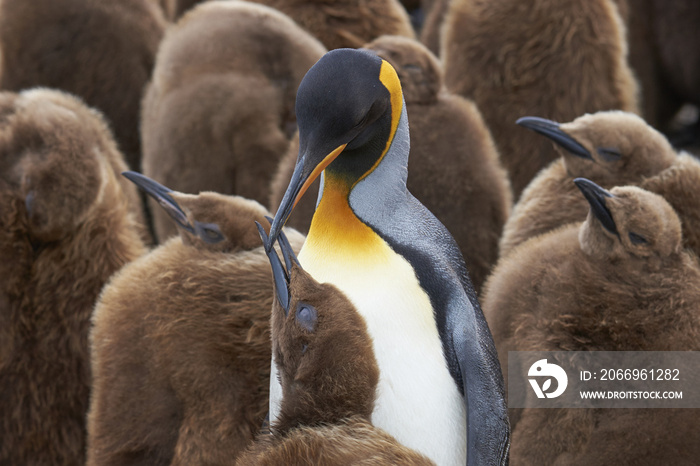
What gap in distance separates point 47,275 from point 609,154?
48.2 inches

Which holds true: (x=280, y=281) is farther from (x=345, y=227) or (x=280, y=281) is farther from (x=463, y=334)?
(x=463, y=334)

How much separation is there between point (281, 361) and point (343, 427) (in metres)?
0.13

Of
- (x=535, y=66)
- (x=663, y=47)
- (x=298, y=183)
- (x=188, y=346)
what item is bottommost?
(x=663, y=47)

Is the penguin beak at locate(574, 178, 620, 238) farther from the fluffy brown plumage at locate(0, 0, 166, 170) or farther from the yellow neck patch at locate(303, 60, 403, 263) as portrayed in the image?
the fluffy brown plumage at locate(0, 0, 166, 170)

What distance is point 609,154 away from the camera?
2.08m

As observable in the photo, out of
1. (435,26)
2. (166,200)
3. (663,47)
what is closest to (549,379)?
(166,200)

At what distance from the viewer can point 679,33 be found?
13.0 ft

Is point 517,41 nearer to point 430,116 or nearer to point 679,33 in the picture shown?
point 430,116

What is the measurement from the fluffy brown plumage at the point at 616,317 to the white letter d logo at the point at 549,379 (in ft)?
0.11

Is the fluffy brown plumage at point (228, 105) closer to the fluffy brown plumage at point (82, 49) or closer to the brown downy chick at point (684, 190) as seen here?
the fluffy brown plumage at point (82, 49)

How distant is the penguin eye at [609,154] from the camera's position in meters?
2.07

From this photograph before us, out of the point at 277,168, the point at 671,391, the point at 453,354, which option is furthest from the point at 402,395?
the point at 277,168

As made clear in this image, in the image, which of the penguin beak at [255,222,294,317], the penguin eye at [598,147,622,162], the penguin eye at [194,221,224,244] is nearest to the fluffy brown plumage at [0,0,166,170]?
the penguin eye at [194,221,224,244]

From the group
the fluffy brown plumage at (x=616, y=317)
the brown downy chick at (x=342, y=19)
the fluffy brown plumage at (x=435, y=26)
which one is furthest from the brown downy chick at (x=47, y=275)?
the fluffy brown plumage at (x=435, y=26)
